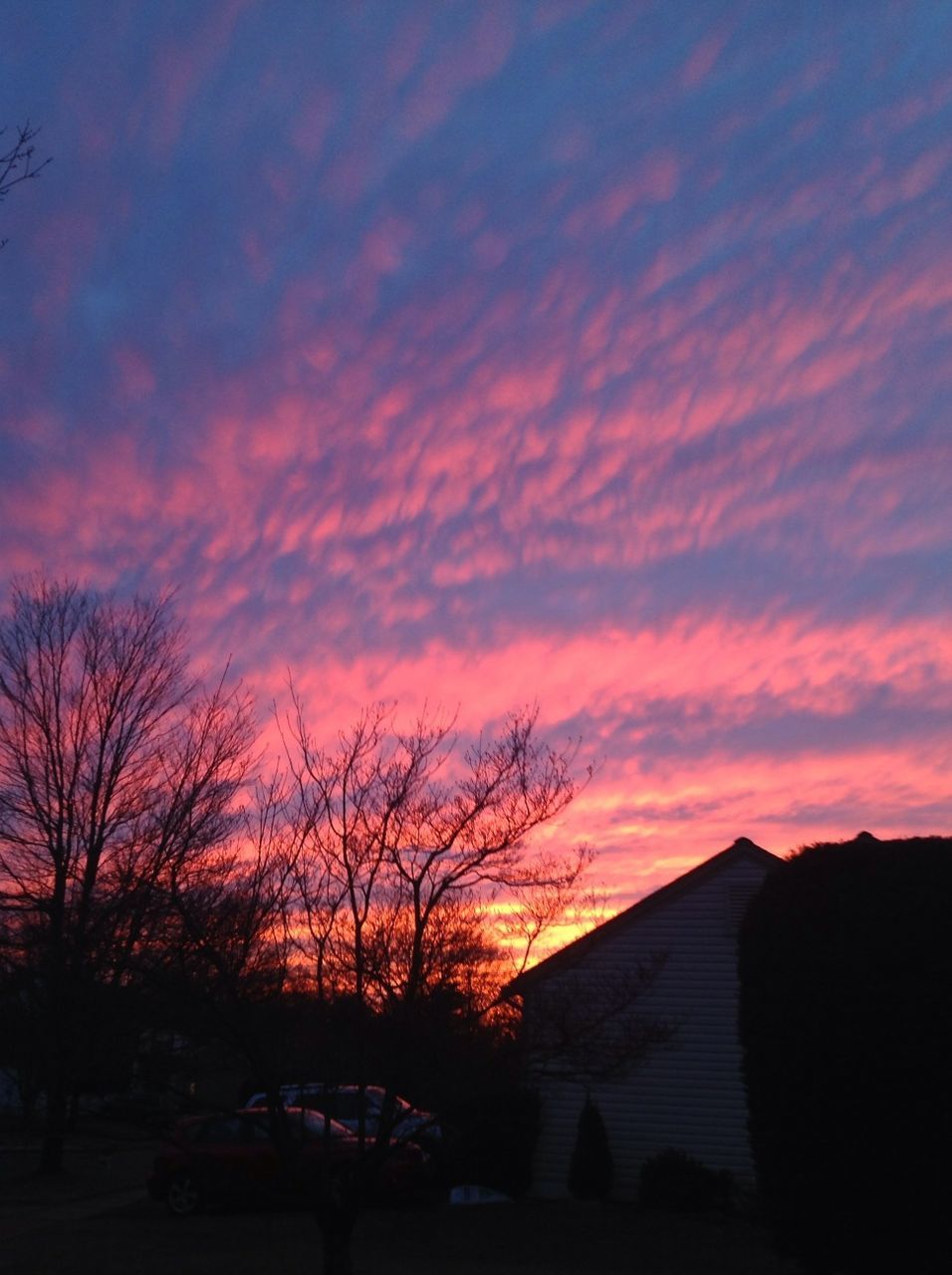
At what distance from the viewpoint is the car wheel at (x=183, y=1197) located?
1975 cm

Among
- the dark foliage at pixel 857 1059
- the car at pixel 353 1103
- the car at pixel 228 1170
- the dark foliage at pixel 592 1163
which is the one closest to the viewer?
the dark foliage at pixel 857 1059

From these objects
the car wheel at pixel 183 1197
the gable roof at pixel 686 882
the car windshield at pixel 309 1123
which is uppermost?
the gable roof at pixel 686 882

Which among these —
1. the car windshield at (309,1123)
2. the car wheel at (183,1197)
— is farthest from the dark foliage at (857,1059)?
the car wheel at (183,1197)

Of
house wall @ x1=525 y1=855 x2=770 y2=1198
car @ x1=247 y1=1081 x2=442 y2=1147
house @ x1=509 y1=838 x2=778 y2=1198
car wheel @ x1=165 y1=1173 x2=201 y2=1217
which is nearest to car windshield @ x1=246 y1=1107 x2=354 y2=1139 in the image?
car @ x1=247 y1=1081 x2=442 y2=1147

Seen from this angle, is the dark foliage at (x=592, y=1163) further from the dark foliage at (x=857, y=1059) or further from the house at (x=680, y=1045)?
the dark foliage at (x=857, y=1059)

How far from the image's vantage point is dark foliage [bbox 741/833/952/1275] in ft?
27.9

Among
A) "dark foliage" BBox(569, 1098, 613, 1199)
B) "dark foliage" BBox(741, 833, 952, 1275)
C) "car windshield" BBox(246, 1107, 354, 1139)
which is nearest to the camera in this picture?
"dark foliage" BBox(741, 833, 952, 1275)

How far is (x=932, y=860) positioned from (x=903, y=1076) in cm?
156

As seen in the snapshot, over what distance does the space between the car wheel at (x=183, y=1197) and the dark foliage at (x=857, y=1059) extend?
516 inches

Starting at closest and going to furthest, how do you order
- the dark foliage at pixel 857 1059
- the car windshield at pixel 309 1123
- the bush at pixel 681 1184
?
1. the dark foliage at pixel 857 1059
2. the car windshield at pixel 309 1123
3. the bush at pixel 681 1184

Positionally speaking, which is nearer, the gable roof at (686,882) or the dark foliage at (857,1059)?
the dark foliage at (857,1059)

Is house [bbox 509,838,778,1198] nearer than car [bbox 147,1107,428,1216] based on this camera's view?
No

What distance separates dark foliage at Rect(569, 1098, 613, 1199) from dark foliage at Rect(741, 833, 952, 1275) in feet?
36.3

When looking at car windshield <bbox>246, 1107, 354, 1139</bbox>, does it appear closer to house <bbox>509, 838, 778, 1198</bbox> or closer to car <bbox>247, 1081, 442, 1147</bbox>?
car <bbox>247, 1081, 442, 1147</bbox>
